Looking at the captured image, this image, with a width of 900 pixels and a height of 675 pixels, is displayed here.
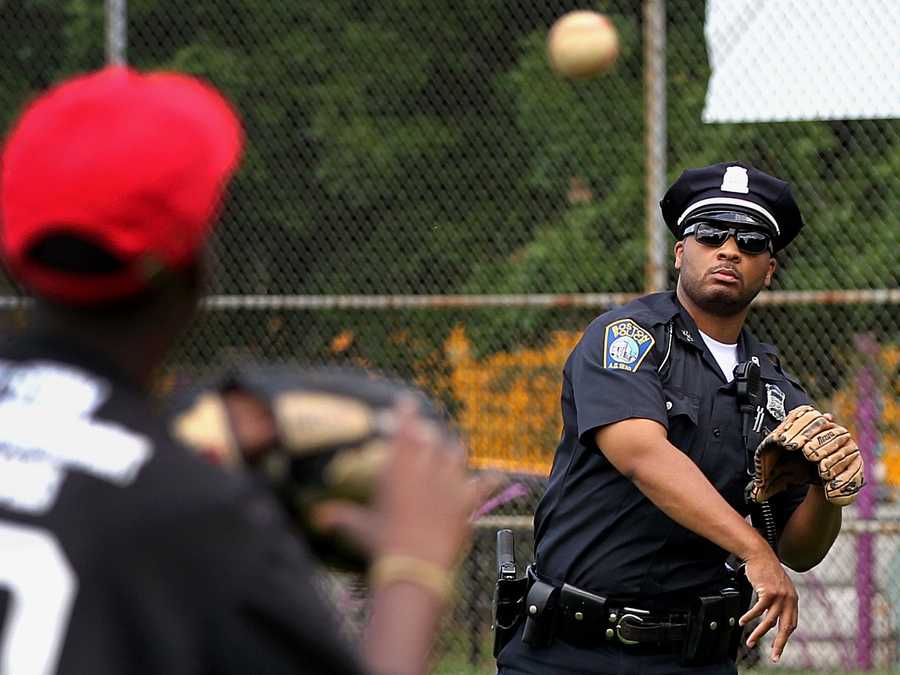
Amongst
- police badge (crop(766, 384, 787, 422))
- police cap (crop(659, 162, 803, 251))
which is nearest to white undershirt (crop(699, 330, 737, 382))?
police badge (crop(766, 384, 787, 422))

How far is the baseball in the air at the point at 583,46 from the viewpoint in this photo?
8.20 m

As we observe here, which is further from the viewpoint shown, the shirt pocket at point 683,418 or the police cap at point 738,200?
the police cap at point 738,200

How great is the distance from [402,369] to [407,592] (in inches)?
311

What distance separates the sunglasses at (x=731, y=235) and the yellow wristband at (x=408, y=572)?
3.06m

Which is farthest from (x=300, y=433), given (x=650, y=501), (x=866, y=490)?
(x=866, y=490)

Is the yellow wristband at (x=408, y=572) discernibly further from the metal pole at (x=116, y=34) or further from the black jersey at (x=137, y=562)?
the metal pole at (x=116, y=34)

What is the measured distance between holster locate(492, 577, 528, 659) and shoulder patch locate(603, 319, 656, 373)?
699 millimetres

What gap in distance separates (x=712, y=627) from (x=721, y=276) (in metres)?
0.95

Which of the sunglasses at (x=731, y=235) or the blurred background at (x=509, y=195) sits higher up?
the sunglasses at (x=731, y=235)

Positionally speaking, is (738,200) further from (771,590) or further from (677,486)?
(771,590)

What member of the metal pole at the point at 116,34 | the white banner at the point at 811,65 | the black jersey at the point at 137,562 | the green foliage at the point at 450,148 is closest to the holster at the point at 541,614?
the black jersey at the point at 137,562

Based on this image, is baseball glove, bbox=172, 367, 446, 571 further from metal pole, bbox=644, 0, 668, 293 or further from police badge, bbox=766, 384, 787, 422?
metal pole, bbox=644, 0, 668, 293

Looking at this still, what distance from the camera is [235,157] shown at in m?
1.62

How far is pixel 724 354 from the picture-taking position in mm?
4508
